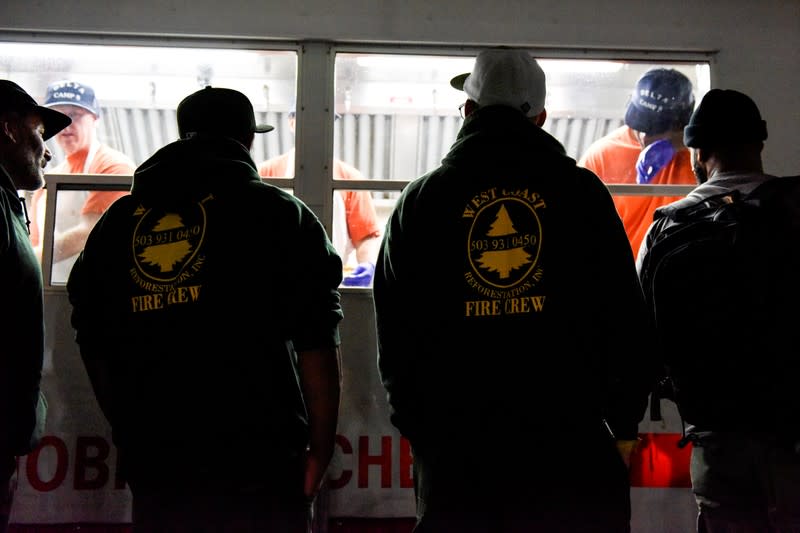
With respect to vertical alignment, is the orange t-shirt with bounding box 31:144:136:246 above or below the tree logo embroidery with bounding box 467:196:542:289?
above

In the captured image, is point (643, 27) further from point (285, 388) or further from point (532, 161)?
point (285, 388)

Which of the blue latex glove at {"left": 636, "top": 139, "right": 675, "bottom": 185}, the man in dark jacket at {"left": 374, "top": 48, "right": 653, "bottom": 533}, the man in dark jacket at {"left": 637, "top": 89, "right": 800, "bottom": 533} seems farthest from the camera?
the blue latex glove at {"left": 636, "top": 139, "right": 675, "bottom": 185}

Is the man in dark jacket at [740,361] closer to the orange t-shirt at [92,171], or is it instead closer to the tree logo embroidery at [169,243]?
the tree logo embroidery at [169,243]

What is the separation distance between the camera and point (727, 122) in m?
1.93

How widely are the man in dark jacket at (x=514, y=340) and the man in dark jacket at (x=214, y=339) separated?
8.0 inches

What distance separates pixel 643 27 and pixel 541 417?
7.11 feet

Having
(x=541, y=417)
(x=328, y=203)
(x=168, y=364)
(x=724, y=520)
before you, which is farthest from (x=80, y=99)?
(x=724, y=520)

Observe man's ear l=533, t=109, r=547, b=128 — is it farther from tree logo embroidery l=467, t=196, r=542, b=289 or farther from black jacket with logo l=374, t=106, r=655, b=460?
tree logo embroidery l=467, t=196, r=542, b=289

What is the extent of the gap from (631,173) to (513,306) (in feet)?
6.27

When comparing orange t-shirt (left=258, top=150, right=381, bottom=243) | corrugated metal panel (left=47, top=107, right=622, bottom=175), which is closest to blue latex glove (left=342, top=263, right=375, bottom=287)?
orange t-shirt (left=258, top=150, right=381, bottom=243)

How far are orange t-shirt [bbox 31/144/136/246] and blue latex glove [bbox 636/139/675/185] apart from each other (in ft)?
7.16

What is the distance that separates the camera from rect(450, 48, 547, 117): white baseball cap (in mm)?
1653

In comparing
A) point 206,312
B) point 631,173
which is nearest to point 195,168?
point 206,312

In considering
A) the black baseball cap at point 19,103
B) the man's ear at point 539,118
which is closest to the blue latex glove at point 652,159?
the man's ear at point 539,118
